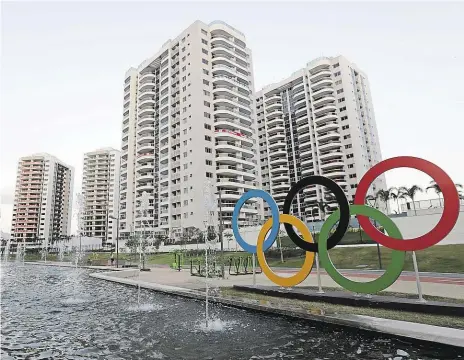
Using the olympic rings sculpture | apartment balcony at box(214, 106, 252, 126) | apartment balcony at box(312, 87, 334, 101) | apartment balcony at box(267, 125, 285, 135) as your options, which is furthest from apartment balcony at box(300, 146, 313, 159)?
the olympic rings sculpture

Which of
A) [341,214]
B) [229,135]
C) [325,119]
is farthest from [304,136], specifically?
[341,214]

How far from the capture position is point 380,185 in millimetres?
79875

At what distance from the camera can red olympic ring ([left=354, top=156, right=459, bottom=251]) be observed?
943 centimetres

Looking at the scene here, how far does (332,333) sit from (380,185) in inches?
3199

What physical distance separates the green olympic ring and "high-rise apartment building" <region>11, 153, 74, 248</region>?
13720 centimetres

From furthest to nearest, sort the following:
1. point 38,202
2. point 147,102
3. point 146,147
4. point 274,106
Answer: point 38,202 < point 274,106 < point 147,102 < point 146,147

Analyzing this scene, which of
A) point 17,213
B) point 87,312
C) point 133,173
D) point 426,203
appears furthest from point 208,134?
point 17,213

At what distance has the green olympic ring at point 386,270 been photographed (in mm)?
10094

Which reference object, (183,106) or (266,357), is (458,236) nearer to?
(266,357)

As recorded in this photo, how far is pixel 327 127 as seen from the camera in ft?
260

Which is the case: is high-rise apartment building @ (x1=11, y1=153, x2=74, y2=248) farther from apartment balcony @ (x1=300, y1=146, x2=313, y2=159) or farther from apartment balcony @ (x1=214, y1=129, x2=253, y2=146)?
apartment balcony @ (x1=300, y1=146, x2=313, y2=159)

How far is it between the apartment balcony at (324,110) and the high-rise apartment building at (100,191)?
9046 centimetres

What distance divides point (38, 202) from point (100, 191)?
24.5 meters

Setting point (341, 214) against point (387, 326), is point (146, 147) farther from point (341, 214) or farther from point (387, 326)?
point (387, 326)
